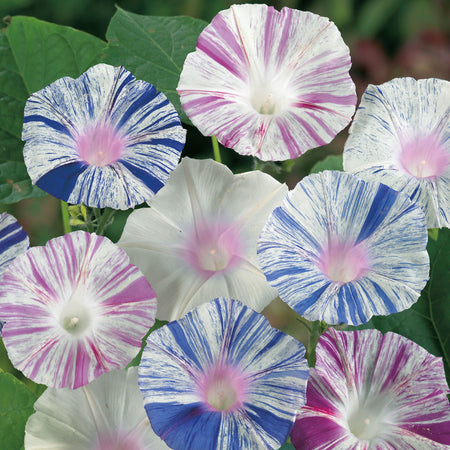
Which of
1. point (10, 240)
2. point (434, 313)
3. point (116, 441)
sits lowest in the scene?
point (116, 441)

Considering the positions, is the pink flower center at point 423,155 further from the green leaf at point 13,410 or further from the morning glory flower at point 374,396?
the green leaf at point 13,410

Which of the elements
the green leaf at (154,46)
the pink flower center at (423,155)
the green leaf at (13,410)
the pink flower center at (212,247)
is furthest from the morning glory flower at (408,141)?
the green leaf at (13,410)

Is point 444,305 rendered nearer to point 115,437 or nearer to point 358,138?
point 358,138

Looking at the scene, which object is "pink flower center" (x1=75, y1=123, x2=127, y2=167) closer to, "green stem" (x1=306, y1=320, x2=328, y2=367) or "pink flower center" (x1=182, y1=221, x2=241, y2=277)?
"pink flower center" (x1=182, y1=221, x2=241, y2=277)

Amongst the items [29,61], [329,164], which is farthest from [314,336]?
[29,61]

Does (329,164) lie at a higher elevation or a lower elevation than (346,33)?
lower

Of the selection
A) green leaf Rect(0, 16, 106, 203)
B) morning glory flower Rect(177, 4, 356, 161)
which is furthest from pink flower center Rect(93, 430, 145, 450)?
green leaf Rect(0, 16, 106, 203)

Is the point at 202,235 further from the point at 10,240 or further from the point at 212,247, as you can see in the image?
the point at 10,240
